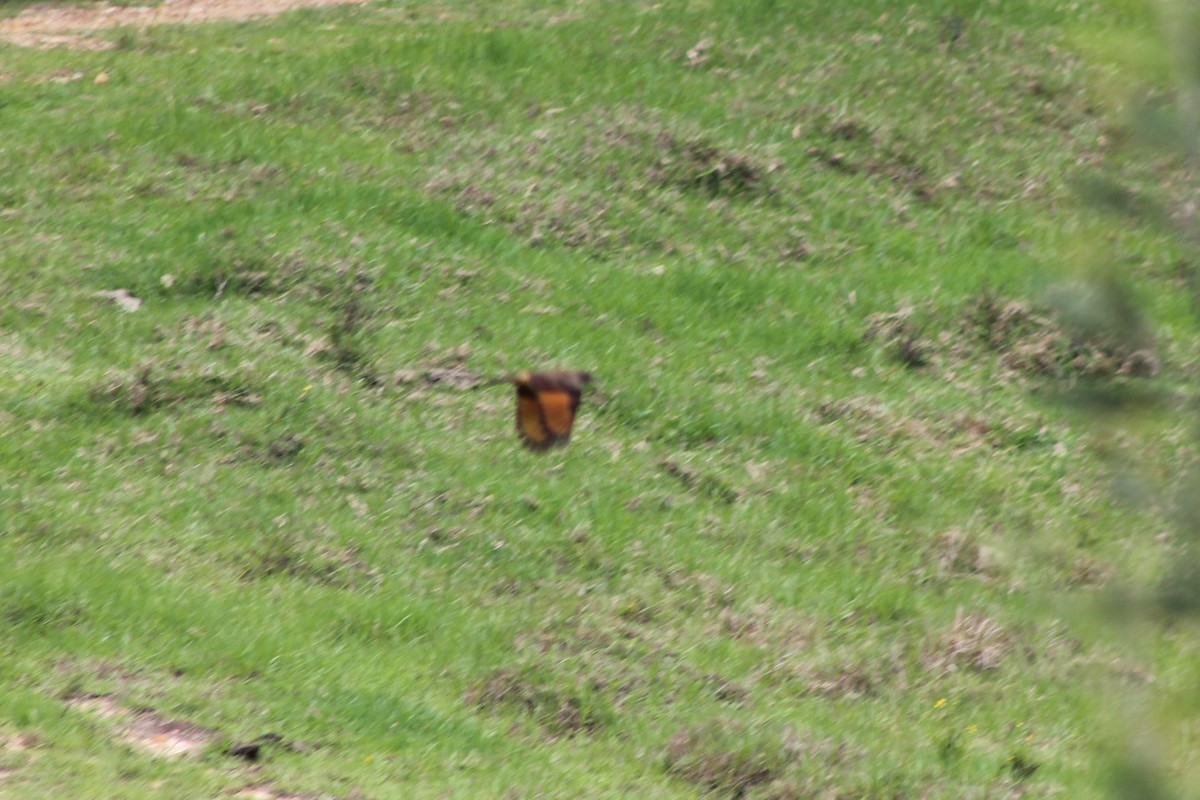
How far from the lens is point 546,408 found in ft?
17.3

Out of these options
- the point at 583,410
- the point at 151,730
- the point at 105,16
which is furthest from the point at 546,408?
the point at 105,16

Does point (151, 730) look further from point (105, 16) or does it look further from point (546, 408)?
point (105, 16)

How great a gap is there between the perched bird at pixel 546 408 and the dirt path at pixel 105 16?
9002 millimetres

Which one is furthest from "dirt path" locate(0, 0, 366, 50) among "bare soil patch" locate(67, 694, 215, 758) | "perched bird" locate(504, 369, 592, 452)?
"perched bird" locate(504, 369, 592, 452)

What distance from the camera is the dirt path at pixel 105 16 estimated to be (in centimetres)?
1340

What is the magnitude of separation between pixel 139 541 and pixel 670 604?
7.53ft

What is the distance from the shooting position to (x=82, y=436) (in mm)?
8055

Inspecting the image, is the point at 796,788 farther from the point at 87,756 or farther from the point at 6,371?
the point at 6,371

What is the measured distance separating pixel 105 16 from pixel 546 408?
10.3 m

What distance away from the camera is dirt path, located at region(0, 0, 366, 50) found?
13398 millimetres

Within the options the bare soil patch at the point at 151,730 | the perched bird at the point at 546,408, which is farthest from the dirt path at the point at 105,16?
the perched bird at the point at 546,408

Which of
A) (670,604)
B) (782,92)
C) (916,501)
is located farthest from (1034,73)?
(670,604)

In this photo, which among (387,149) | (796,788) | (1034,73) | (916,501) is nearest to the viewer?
(796,788)

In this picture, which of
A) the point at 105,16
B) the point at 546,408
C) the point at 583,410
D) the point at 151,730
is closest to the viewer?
the point at 546,408
